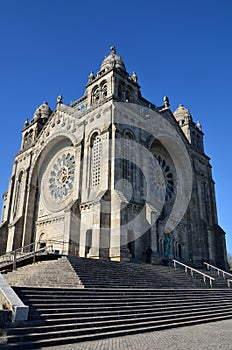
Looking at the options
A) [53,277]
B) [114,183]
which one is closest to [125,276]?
[53,277]

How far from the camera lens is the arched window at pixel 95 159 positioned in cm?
2314

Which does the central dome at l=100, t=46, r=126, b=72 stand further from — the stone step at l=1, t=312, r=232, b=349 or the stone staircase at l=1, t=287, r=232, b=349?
the stone step at l=1, t=312, r=232, b=349

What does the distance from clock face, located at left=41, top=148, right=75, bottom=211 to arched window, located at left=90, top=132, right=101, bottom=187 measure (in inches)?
136

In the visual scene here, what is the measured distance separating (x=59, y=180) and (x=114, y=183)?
9.07 meters

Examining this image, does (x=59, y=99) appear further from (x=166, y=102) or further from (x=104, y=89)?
(x=166, y=102)

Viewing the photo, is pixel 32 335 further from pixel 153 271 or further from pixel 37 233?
pixel 37 233

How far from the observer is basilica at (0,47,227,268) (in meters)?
21.2

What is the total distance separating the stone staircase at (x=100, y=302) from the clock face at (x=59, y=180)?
1187cm

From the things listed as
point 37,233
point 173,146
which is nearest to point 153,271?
point 37,233

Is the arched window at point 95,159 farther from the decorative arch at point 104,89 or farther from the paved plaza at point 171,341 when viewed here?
the paved plaza at point 171,341

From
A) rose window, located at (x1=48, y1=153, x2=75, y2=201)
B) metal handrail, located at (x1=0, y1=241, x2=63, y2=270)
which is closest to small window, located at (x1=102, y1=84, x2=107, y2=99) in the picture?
rose window, located at (x1=48, y1=153, x2=75, y2=201)

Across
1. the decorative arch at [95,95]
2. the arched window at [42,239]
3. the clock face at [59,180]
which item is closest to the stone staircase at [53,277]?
the clock face at [59,180]

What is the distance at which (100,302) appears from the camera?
10.3m

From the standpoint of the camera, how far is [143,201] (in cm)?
2348
